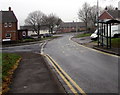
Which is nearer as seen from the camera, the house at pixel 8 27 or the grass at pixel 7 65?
the grass at pixel 7 65

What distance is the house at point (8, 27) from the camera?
196 ft

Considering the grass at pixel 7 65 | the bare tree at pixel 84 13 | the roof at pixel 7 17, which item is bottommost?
the grass at pixel 7 65

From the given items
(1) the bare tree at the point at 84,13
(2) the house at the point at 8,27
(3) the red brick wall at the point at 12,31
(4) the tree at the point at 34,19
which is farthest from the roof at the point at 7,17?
(1) the bare tree at the point at 84,13

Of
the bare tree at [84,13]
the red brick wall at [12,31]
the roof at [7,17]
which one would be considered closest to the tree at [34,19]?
the bare tree at [84,13]

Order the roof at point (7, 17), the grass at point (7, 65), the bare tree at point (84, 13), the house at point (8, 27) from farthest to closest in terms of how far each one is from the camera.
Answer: the bare tree at point (84, 13), the roof at point (7, 17), the house at point (8, 27), the grass at point (7, 65)

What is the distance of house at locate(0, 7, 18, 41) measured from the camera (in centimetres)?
5981

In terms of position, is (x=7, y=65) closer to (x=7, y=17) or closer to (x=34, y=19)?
(x=7, y=17)

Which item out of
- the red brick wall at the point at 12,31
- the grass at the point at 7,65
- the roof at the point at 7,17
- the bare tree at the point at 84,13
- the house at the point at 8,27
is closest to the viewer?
the grass at the point at 7,65

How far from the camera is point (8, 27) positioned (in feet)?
201

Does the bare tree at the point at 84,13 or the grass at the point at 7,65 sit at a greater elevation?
the bare tree at the point at 84,13

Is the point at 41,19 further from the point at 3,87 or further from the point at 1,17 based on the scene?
the point at 3,87

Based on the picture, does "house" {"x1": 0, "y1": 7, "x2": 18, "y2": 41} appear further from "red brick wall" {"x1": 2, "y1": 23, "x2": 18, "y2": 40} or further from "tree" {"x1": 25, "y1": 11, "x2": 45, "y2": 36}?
"tree" {"x1": 25, "y1": 11, "x2": 45, "y2": 36}

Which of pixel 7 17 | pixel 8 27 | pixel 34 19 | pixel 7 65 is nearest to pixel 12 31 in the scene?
pixel 8 27

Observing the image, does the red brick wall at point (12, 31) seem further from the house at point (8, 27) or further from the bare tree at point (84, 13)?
the bare tree at point (84, 13)
